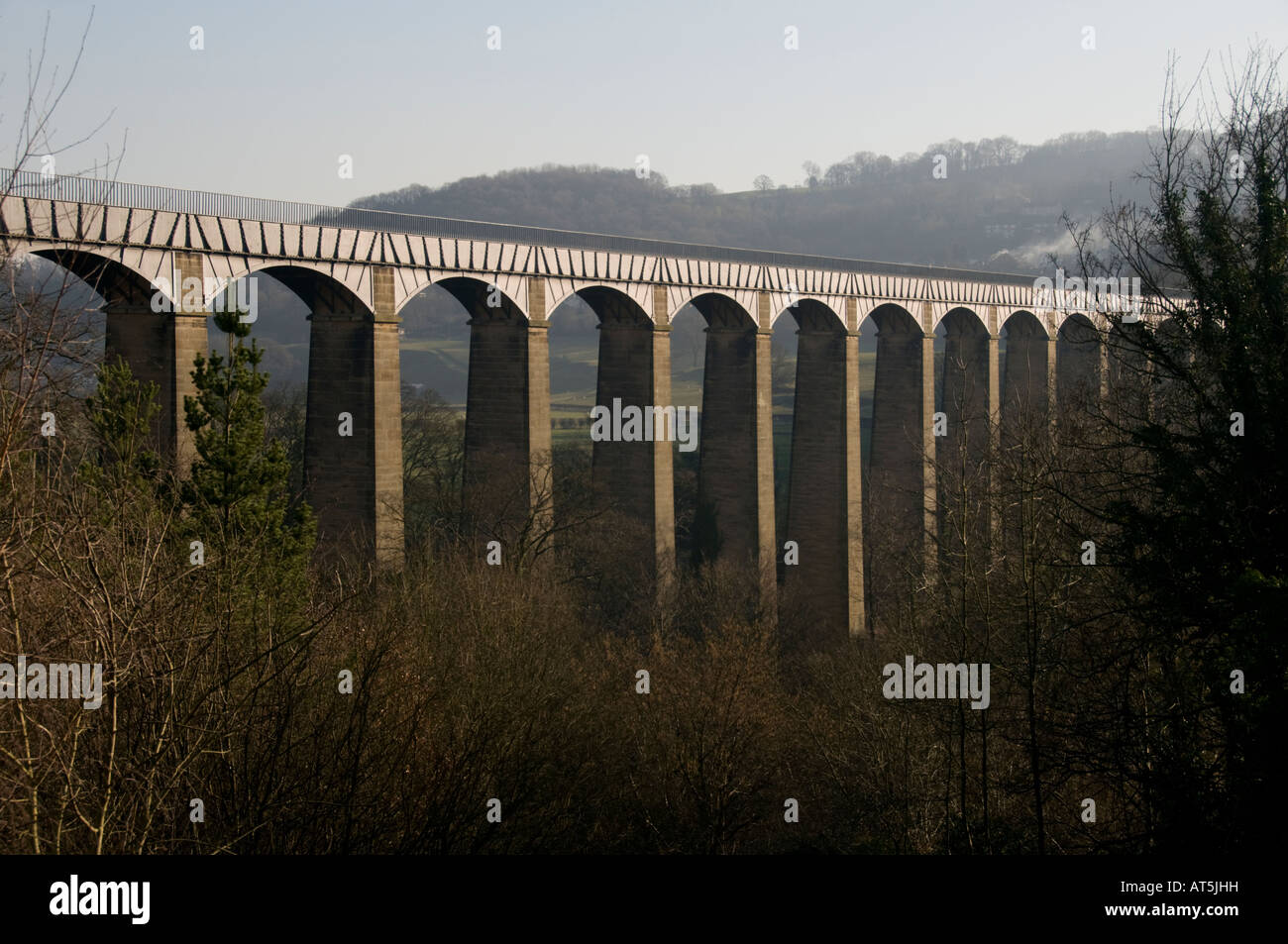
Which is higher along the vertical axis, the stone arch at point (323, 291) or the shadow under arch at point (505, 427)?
the stone arch at point (323, 291)

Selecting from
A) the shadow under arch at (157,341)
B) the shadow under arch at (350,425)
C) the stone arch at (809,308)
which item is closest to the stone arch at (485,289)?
the shadow under arch at (350,425)

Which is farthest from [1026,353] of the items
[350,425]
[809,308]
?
[350,425]

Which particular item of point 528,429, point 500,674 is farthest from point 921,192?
point 500,674

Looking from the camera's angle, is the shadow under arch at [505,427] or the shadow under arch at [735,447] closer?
the shadow under arch at [505,427]

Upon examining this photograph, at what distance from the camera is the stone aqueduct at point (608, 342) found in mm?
21578

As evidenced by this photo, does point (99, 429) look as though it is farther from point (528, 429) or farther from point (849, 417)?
point (849, 417)

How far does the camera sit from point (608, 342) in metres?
34.7

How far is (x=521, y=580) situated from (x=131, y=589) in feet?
56.0

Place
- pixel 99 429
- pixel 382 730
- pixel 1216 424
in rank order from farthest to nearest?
1. pixel 99 429
2. pixel 382 730
3. pixel 1216 424

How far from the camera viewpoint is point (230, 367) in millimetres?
19609

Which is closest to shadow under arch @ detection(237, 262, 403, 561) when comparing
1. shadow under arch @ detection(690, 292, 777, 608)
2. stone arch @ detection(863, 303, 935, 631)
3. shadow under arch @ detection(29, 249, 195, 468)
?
shadow under arch @ detection(29, 249, 195, 468)

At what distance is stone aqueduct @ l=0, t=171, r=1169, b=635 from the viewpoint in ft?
70.8

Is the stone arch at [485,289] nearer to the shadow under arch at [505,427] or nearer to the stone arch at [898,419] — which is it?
the shadow under arch at [505,427]

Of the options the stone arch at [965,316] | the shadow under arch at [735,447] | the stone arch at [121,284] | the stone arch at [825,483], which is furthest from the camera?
the stone arch at [965,316]
